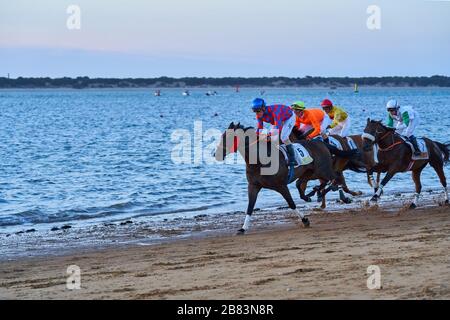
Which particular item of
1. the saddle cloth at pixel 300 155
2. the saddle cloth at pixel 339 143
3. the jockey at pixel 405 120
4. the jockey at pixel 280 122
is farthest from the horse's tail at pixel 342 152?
the jockey at pixel 280 122

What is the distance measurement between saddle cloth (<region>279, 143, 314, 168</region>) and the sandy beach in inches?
49.8

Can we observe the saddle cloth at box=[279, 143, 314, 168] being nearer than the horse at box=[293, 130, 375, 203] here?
Yes

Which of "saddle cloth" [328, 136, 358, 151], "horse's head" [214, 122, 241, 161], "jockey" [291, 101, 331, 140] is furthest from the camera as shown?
"saddle cloth" [328, 136, 358, 151]

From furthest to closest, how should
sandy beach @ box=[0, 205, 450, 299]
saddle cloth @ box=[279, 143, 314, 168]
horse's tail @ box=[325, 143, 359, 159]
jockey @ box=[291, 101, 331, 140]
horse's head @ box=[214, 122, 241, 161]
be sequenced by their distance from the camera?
horse's tail @ box=[325, 143, 359, 159] < jockey @ box=[291, 101, 331, 140] < saddle cloth @ box=[279, 143, 314, 168] < horse's head @ box=[214, 122, 241, 161] < sandy beach @ box=[0, 205, 450, 299]

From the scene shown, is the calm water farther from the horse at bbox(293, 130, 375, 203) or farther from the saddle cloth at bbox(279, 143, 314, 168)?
the saddle cloth at bbox(279, 143, 314, 168)

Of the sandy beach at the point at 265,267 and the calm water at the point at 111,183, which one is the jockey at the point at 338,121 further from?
the sandy beach at the point at 265,267

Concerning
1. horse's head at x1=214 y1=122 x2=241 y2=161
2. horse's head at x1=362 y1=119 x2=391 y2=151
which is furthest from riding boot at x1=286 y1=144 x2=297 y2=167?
horse's head at x1=362 y1=119 x2=391 y2=151

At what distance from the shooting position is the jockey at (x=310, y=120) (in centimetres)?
1869

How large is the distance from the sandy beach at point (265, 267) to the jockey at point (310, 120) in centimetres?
325

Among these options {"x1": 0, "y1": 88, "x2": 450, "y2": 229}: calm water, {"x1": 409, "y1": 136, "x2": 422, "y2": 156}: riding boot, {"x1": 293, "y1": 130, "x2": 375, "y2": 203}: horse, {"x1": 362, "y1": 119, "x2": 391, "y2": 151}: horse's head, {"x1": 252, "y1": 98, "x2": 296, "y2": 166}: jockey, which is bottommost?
{"x1": 0, "y1": 88, "x2": 450, "y2": 229}: calm water

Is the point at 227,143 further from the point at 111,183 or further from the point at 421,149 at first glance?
the point at 111,183

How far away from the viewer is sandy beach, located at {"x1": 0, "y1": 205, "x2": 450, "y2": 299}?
965 cm

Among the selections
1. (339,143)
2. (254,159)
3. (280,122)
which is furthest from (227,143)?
(339,143)

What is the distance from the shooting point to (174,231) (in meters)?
16.6
